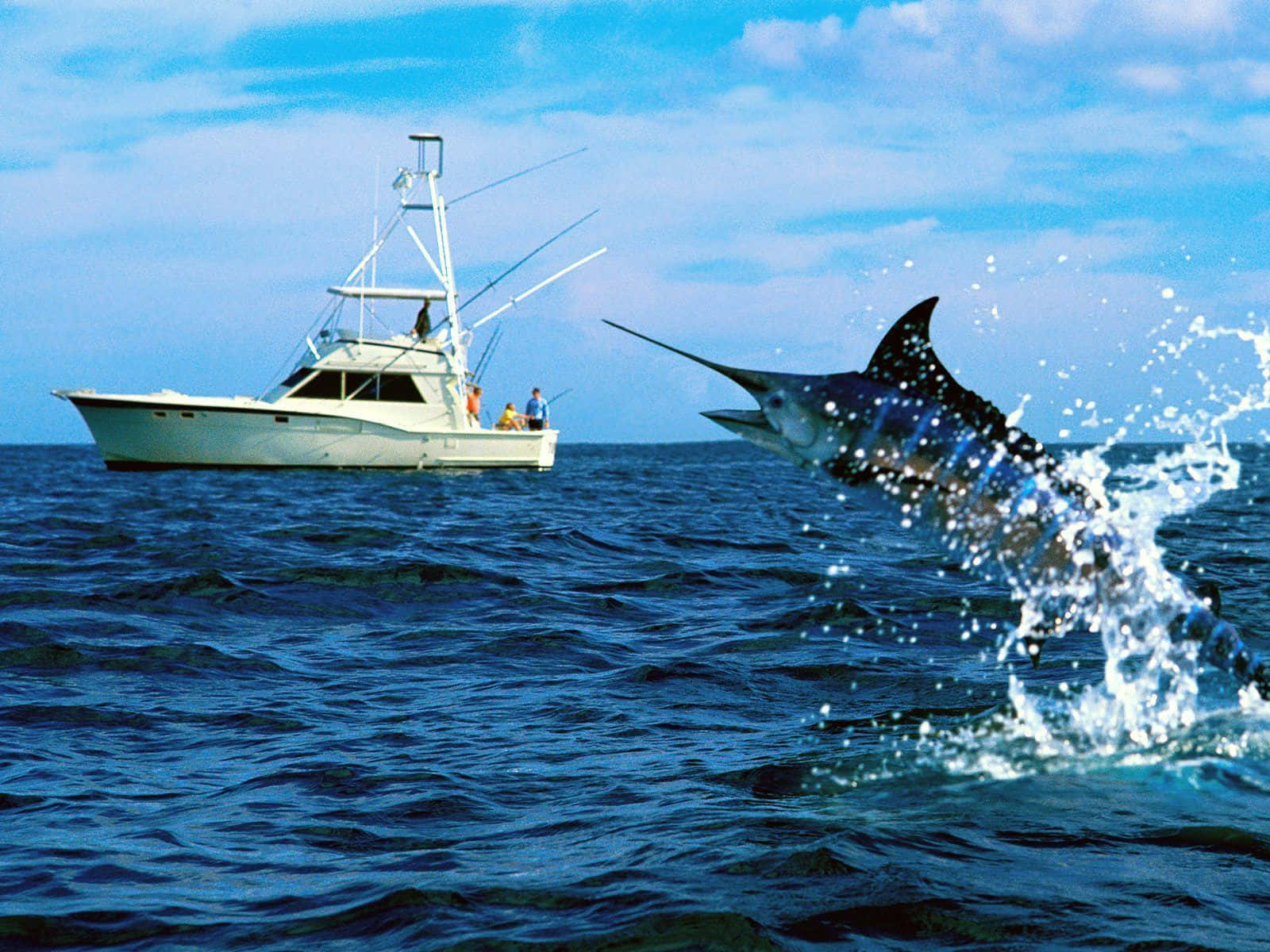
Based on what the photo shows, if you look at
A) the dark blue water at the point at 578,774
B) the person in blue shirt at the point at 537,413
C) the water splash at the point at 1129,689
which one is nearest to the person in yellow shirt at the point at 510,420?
the person in blue shirt at the point at 537,413

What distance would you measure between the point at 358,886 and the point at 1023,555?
298 centimetres

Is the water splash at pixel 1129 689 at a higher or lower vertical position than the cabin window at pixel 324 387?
lower

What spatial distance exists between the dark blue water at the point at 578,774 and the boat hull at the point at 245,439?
1728cm

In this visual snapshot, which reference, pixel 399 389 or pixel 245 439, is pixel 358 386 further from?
pixel 245 439

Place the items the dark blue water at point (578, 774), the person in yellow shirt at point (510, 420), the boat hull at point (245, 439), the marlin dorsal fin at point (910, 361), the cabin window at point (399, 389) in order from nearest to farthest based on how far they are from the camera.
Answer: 1. the dark blue water at point (578, 774)
2. the marlin dorsal fin at point (910, 361)
3. the boat hull at point (245, 439)
4. the cabin window at point (399, 389)
5. the person in yellow shirt at point (510, 420)

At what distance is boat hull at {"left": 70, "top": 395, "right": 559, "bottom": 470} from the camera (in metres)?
29.4

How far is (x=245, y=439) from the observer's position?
29.8 m

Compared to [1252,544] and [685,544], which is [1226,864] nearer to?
[685,544]

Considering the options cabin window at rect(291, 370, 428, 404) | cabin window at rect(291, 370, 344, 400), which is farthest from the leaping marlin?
cabin window at rect(291, 370, 344, 400)

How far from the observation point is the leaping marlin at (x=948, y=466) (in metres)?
5.14

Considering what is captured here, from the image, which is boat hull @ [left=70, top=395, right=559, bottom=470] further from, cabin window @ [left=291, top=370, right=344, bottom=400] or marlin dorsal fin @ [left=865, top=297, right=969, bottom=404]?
marlin dorsal fin @ [left=865, top=297, right=969, bottom=404]

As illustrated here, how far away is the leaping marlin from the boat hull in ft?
85.1

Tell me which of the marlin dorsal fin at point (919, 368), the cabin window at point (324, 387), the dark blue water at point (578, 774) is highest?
the cabin window at point (324, 387)

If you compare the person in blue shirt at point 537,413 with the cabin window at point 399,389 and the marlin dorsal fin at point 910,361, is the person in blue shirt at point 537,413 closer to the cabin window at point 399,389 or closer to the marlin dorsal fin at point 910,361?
the cabin window at point 399,389
